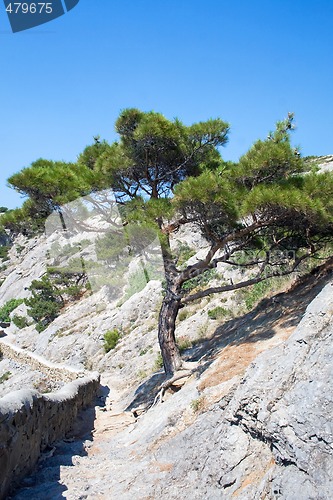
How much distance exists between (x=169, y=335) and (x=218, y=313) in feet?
17.0

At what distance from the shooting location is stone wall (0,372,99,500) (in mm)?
4615

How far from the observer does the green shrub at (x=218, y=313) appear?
49.9 feet

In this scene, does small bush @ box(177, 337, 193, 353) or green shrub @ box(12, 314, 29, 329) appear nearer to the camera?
small bush @ box(177, 337, 193, 353)

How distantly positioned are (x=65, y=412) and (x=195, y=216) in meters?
5.41

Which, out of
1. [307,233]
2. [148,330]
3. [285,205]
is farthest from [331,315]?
[148,330]

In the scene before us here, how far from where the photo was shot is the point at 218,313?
50.6 ft

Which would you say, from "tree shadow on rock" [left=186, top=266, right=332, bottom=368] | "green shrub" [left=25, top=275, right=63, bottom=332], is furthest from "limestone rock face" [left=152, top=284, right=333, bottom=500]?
"green shrub" [left=25, top=275, right=63, bottom=332]

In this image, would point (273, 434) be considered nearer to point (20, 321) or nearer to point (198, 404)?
point (198, 404)

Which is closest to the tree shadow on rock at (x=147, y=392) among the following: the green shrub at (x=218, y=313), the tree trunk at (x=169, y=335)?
the tree trunk at (x=169, y=335)

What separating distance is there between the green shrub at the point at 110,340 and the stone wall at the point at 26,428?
39.4 ft

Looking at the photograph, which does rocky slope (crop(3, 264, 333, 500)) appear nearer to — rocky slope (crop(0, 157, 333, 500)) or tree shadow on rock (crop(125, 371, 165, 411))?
rocky slope (crop(0, 157, 333, 500))

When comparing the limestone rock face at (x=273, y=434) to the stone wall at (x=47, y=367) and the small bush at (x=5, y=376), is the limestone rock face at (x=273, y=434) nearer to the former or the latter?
the stone wall at (x=47, y=367)

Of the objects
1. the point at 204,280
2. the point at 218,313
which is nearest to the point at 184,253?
the point at 204,280

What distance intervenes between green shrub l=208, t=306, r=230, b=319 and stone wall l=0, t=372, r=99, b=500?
796 centimetres
